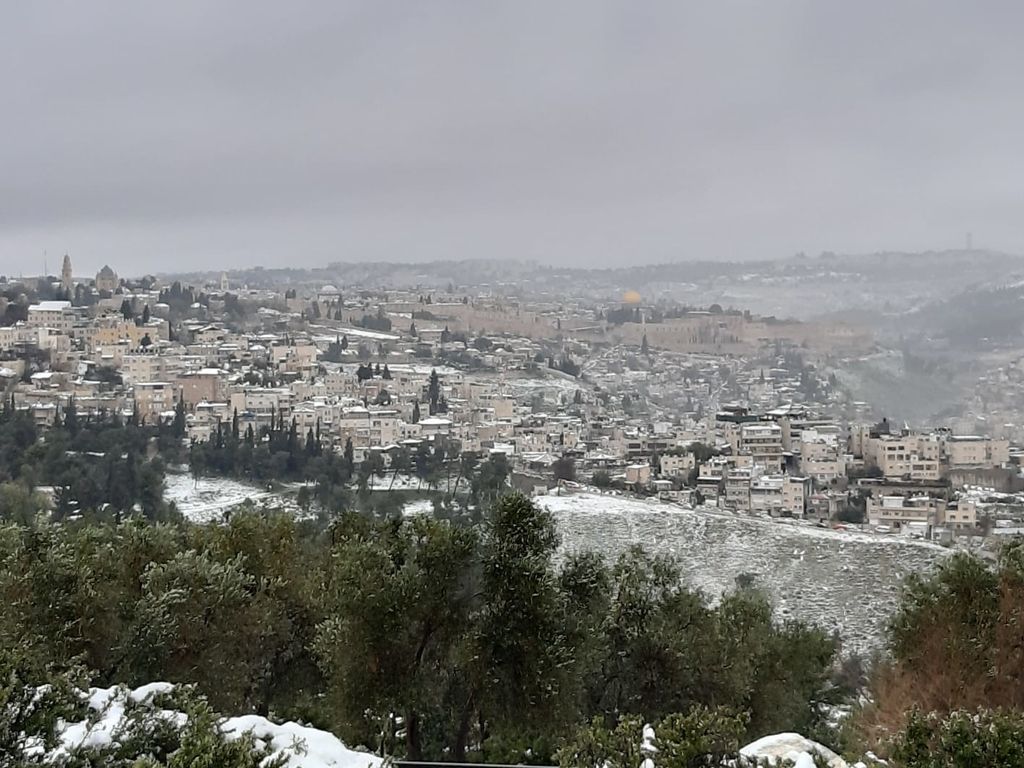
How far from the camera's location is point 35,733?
3.60 meters

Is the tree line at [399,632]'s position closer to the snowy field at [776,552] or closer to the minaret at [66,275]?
the snowy field at [776,552]

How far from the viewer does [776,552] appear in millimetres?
26875

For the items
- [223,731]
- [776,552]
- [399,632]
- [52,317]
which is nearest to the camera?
[223,731]

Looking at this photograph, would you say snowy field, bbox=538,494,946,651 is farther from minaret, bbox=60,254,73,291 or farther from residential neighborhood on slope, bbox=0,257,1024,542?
minaret, bbox=60,254,73,291

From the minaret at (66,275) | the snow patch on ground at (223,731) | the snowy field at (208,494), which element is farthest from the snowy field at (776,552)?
the minaret at (66,275)

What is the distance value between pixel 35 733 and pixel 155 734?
45 cm

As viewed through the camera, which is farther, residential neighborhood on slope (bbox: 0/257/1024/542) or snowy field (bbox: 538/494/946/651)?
residential neighborhood on slope (bbox: 0/257/1024/542)

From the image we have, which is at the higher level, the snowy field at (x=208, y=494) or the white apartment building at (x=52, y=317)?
the white apartment building at (x=52, y=317)

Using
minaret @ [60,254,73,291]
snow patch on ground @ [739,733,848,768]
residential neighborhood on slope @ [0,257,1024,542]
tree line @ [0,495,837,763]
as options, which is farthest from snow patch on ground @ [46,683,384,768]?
minaret @ [60,254,73,291]

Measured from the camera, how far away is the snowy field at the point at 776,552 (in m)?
22.9

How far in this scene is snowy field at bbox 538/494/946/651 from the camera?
22938 millimetres

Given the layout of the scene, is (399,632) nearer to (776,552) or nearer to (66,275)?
(776,552)

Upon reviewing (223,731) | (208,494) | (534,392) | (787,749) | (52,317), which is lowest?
(208,494)

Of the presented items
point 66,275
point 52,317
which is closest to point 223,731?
point 52,317
